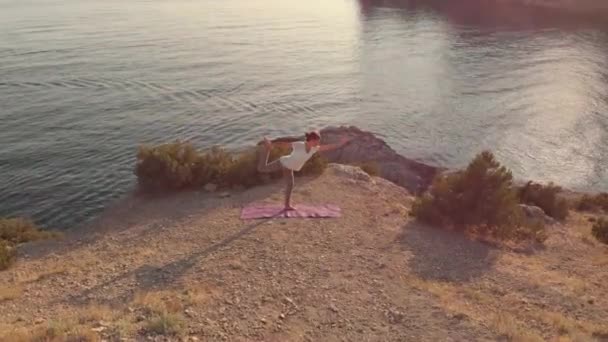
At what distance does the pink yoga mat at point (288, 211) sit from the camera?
1580cm

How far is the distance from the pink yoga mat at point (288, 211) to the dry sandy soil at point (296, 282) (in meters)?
0.34

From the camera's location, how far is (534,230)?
56.2 feet

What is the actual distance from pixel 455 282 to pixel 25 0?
110 m

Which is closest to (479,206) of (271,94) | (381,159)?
(381,159)

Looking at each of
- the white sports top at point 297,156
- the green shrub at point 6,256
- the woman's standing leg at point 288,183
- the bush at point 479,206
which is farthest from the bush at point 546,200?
the green shrub at point 6,256

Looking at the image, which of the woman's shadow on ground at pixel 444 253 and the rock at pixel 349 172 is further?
the rock at pixel 349 172

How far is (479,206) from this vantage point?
16750 mm

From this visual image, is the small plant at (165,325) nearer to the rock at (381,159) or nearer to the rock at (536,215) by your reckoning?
the rock at (536,215)

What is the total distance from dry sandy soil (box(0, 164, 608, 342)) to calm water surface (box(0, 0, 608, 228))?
6.99 m

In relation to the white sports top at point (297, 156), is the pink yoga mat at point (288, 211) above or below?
below

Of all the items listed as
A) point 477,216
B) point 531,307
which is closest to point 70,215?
point 477,216

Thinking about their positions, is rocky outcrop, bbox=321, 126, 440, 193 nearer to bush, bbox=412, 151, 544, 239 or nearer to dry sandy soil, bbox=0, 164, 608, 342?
bush, bbox=412, 151, 544, 239

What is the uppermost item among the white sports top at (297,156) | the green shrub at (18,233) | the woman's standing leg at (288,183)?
the white sports top at (297,156)

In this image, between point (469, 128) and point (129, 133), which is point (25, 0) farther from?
point (469, 128)
